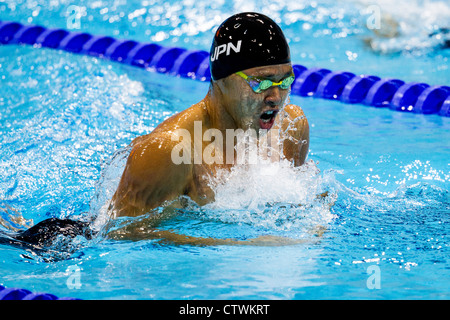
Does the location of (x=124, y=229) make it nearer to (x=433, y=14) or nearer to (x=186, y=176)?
(x=186, y=176)

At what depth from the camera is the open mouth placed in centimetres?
275

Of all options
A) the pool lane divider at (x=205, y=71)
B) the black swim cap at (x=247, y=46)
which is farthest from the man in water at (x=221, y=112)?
the pool lane divider at (x=205, y=71)

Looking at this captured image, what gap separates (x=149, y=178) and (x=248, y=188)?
65 centimetres

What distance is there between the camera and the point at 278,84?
2.71 m

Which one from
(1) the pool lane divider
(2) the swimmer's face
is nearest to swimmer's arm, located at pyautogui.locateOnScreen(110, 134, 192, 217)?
(2) the swimmer's face

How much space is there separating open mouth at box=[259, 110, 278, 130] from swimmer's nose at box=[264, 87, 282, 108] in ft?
0.19

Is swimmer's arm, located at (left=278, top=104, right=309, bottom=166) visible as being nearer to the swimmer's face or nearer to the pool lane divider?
the swimmer's face

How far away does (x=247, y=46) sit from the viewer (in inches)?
107

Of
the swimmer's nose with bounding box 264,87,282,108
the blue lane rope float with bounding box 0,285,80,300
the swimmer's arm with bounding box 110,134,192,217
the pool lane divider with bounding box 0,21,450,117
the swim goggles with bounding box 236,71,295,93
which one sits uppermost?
the pool lane divider with bounding box 0,21,450,117

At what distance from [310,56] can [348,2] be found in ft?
5.69

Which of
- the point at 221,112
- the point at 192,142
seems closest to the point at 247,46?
the point at 221,112

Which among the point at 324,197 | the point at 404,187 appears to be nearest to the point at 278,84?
the point at 324,197

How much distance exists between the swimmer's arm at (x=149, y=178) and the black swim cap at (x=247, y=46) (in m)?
0.43

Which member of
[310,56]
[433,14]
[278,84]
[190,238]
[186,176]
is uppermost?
[433,14]
